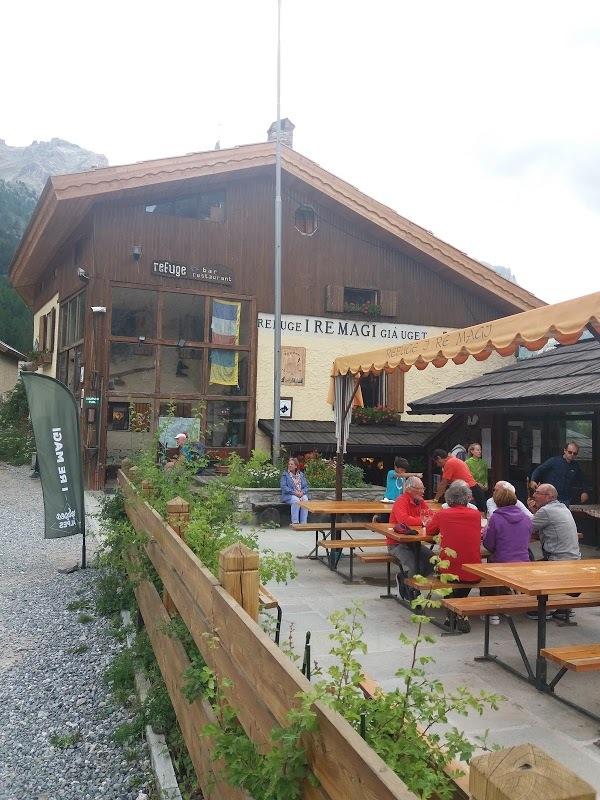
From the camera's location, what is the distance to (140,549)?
5566 mm

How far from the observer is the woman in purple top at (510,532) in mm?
5598

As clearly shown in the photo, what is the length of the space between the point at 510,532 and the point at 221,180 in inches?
502

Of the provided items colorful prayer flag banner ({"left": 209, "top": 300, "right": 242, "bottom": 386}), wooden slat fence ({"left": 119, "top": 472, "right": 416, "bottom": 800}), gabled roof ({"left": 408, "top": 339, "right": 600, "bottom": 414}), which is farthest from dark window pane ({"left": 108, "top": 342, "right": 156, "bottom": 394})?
wooden slat fence ({"left": 119, "top": 472, "right": 416, "bottom": 800})

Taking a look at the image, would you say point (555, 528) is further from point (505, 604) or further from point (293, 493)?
point (293, 493)

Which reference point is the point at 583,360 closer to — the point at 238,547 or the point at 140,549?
the point at 140,549

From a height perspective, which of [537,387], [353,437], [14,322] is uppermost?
[14,322]

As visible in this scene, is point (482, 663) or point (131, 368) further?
point (131, 368)

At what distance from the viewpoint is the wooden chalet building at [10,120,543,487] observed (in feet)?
48.3

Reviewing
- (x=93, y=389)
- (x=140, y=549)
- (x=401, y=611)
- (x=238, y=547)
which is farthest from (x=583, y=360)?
(x=93, y=389)

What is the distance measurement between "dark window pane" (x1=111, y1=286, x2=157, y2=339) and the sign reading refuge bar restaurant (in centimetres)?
61

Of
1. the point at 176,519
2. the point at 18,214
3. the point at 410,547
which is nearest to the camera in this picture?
the point at 176,519

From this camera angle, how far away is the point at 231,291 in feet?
51.8

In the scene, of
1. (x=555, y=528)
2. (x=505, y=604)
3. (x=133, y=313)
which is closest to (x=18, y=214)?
(x=133, y=313)

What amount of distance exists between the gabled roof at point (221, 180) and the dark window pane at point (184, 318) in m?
2.51
